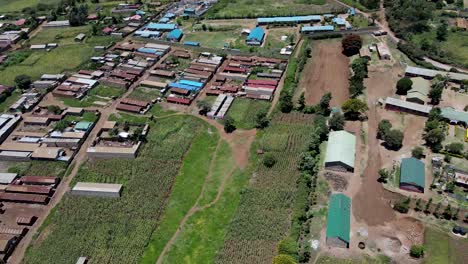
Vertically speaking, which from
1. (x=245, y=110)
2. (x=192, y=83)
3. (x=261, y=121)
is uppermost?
(x=192, y=83)

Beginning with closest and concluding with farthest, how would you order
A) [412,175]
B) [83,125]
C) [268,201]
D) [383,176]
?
1. [268,201]
2. [412,175]
3. [383,176]
4. [83,125]

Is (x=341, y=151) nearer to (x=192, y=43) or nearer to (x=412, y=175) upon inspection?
(x=412, y=175)

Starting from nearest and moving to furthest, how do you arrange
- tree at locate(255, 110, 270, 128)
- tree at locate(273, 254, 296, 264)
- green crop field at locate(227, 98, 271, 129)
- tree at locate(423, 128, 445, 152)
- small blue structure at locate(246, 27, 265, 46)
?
tree at locate(273, 254, 296, 264), tree at locate(423, 128, 445, 152), tree at locate(255, 110, 270, 128), green crop field at locate(227, 98, 271, 129), small blue structure at locate(246, 27, 265, 46)

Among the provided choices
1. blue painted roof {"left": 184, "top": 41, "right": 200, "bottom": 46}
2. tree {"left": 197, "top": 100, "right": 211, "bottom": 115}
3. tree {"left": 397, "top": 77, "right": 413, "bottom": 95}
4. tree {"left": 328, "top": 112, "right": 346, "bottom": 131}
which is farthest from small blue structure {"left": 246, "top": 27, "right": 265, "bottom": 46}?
tree {"left": 328, "top": 112, "right": 346, "bottom": 131}

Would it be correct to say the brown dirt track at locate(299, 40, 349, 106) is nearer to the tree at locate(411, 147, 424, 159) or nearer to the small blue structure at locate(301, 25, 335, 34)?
the small blue structure at locate(301, 25, 335, 34)

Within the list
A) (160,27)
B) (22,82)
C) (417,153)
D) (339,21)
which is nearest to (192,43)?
(160,27)

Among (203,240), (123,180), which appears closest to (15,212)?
(123,180)

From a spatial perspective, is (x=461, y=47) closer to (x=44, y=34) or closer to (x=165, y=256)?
(x=165, y=256)
